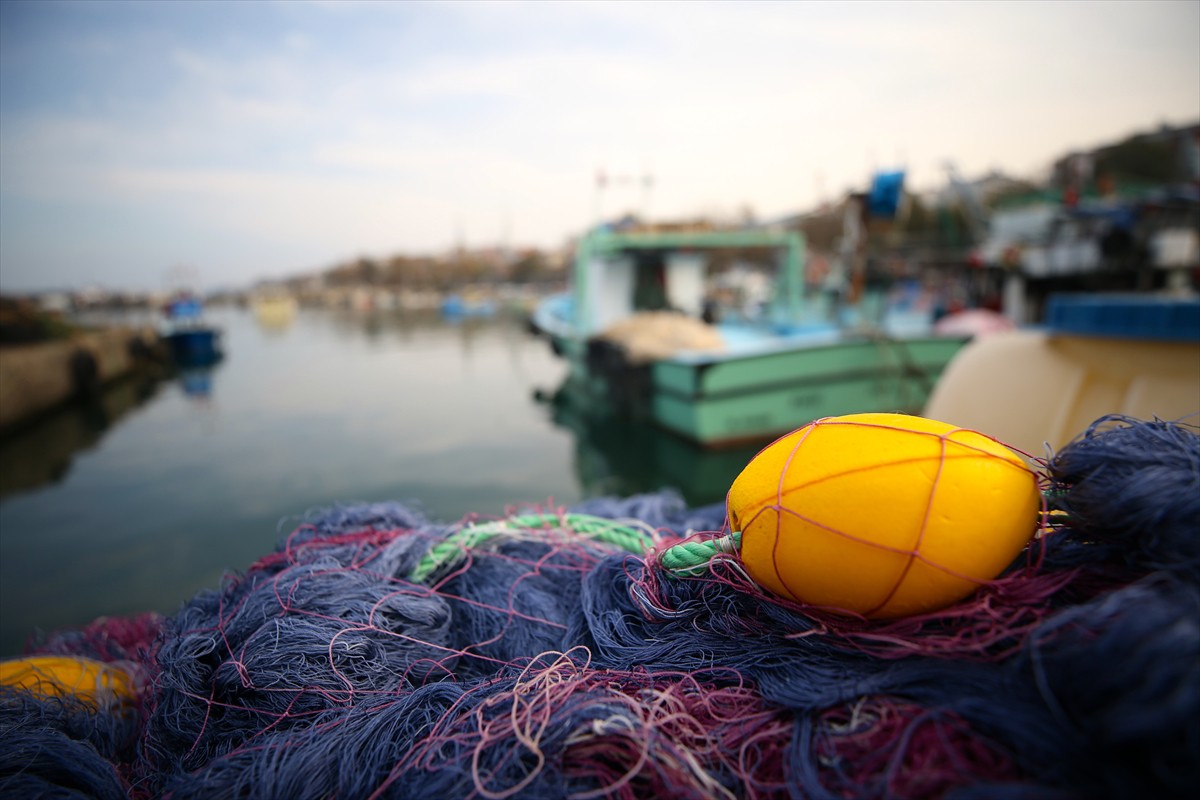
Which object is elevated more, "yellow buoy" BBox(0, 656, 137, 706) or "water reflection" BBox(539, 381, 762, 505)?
"yellow buoy" BBox(0, 656, 137, 706)

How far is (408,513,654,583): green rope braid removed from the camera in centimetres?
254

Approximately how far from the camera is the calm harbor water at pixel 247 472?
564 centimetres

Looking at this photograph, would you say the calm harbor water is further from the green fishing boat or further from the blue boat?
the blue boat

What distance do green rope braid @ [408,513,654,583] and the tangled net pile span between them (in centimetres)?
18

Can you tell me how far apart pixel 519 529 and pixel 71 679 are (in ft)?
5.89

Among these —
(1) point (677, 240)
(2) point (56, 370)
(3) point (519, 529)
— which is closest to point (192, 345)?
(2) point (56, 370)

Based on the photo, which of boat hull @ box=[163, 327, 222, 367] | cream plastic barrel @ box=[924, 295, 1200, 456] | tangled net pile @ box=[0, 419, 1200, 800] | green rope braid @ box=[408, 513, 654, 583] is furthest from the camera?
boat hull @ box=[163, 327, 222, 367]

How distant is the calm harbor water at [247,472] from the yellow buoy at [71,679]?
383 millimetres

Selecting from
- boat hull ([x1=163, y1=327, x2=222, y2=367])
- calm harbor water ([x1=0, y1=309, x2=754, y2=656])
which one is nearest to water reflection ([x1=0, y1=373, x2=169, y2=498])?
calm harbor water ([x1=0, y1=309, x2=754, y2=656])

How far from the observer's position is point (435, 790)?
4.59 feet

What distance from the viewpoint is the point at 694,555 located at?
6.16 feet

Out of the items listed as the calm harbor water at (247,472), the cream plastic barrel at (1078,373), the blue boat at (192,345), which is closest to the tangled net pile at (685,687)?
the calm harbor water at (247,472)

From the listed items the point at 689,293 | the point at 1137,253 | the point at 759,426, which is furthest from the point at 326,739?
the point at 1137,253

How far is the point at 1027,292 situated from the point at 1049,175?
21626 millimetres
